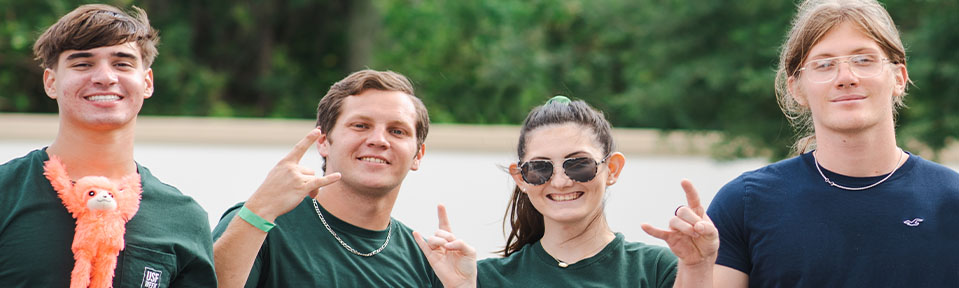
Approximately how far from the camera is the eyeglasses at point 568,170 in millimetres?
3248

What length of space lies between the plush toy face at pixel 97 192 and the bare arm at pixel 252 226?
1.25ft

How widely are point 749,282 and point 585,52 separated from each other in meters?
8.68

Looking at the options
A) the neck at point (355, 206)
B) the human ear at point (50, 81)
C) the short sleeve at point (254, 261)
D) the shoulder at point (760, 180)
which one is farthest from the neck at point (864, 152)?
the human ear at point (50, 81)

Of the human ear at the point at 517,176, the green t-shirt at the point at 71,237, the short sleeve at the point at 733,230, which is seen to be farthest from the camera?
the human ear at the point at 517,176

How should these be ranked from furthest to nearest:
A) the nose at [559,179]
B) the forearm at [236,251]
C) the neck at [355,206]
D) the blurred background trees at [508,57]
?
the blurred background trees at [508,57]
the neck at [355,206]
the nose at [559,179]
the forearm at [236,251]

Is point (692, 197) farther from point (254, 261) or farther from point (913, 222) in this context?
point (254, 261)

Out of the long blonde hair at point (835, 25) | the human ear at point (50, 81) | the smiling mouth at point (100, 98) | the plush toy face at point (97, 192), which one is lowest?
the plush toy face at point (97, 192)

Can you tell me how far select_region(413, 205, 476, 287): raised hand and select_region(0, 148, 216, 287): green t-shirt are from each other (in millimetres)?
691

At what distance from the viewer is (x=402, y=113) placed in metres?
3.54

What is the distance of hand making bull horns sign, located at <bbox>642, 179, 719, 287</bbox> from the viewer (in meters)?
2.68

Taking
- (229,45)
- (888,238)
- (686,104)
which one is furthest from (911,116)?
(229,45)

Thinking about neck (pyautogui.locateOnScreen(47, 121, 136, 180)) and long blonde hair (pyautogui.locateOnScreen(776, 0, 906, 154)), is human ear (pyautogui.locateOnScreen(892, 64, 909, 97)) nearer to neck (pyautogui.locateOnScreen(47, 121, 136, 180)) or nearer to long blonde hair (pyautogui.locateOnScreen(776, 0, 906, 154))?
long blonde hair (pyautogui.locateOnScreen(776, 0, 906, 154))

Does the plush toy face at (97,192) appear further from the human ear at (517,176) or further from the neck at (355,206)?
the human ear at (517,176)

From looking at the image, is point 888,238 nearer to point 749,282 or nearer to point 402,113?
point 749,282
